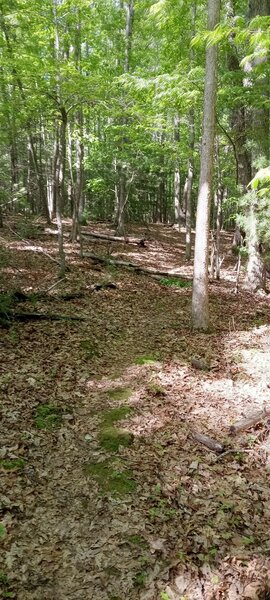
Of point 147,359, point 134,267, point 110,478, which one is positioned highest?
point 134,267

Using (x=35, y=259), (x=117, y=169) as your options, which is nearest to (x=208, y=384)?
(x=35, y=259)

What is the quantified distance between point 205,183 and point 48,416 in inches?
216

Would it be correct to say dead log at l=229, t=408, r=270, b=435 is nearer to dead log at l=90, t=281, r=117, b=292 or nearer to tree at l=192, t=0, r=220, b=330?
tree at l=192, t=0, r=220, b=330

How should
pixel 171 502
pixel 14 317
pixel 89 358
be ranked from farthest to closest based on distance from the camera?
1. pixel 14 317
2. pixel 89 358
3. pixel 171 502

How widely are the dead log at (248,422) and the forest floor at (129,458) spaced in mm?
78

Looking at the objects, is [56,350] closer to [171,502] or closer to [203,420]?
[203,420]

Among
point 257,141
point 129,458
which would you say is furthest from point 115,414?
point 257,141

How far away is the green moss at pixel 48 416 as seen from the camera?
542 cm

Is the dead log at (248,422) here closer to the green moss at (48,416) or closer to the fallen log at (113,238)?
the green moss at (48,416)

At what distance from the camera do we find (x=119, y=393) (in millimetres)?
6324

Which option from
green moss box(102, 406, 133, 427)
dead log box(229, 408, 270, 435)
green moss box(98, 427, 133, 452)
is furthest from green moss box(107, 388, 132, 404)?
dead log box(229, 408, 270, 435)

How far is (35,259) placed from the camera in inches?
490

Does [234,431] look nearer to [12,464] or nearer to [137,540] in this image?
[137,540]

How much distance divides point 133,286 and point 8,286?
14.3 feet
